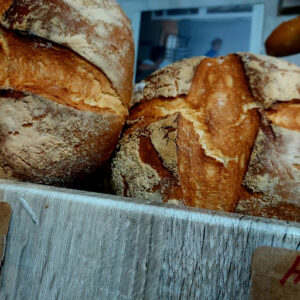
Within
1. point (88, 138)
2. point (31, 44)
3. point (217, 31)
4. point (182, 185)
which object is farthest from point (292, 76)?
point (217, 31)

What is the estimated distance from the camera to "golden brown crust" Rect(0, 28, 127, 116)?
732mm

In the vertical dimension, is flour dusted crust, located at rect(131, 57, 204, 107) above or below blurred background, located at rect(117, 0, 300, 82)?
below

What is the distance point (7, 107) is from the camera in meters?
0.71

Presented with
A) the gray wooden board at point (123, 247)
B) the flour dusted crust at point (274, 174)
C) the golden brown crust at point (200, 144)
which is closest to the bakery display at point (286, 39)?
the golden brown crust at point (200, 144)

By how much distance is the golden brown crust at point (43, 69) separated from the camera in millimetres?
732

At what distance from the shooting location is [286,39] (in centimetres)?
139

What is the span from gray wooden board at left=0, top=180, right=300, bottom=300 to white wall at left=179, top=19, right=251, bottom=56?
171cm

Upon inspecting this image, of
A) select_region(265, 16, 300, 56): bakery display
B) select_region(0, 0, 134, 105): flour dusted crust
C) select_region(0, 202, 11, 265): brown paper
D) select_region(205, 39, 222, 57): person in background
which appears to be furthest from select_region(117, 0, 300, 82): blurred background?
select_region(0, 202, 11, 265): brown paper

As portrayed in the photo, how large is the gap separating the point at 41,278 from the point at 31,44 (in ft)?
1.64

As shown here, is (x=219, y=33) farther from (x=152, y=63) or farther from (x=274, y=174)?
(x=274, y=174)

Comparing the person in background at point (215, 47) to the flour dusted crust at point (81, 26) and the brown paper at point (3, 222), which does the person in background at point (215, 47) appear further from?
the brown paper at point (3, 222)

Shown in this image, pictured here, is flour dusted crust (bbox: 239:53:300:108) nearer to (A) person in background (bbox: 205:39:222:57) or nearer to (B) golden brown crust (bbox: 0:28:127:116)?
(B) golden brown crust (bbox: 0:28:127:116)

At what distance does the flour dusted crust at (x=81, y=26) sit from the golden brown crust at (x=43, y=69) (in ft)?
0.07

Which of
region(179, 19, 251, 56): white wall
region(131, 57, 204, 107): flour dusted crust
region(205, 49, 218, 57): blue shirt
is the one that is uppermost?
region(179, 19, 251, 56): white wall
